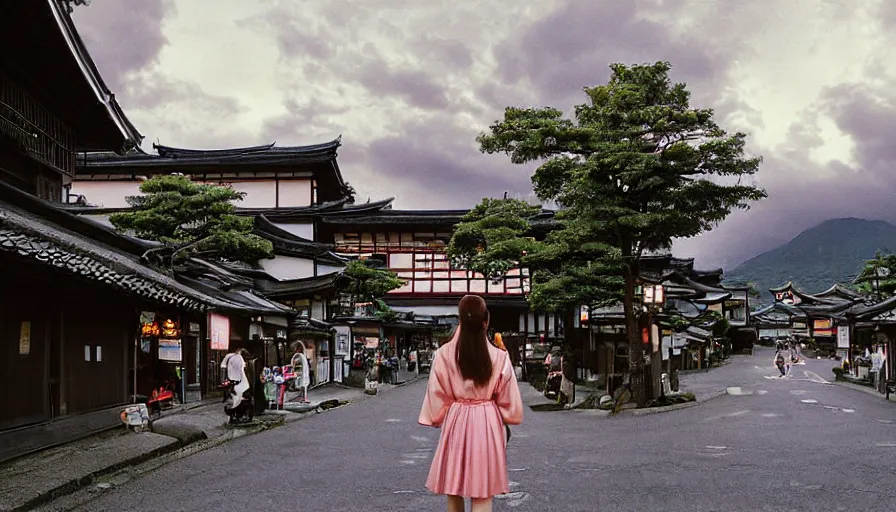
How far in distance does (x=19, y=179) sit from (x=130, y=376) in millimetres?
5490

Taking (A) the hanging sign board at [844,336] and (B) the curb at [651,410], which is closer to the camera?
(B) the curb at [651,410]

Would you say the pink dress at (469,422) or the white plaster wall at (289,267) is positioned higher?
the white plaster wall at (289,267)

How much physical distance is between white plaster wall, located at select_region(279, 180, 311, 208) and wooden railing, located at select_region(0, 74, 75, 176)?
34.5 m

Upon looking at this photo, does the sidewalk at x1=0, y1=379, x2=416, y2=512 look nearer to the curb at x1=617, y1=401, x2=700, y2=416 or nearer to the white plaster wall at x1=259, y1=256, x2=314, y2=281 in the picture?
the curb at x1=617, y1=401, x2=700, y2=416

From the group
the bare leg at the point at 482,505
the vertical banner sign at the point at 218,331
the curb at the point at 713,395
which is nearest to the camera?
the bare leg at the point at 482,505

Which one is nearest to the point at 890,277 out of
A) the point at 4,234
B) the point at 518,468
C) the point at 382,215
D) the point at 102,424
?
the point at 382,215

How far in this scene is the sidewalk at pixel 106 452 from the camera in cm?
897

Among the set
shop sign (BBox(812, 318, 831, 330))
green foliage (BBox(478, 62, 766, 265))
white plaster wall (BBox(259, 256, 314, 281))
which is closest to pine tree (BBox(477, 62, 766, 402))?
green foliage (BBox(478, 62, 766, 265))

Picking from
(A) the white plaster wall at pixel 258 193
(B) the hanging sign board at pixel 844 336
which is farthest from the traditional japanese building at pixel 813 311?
(A) the white plaster wall at pixel 258 193

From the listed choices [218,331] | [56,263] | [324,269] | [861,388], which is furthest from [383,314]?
[56,263]

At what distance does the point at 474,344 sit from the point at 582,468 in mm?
5773

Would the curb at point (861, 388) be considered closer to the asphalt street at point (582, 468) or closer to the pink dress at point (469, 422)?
the asphalt street at point (582, 468)

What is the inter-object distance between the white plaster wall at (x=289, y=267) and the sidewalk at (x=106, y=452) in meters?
18.9

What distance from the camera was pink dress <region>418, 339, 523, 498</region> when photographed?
18.9ft
